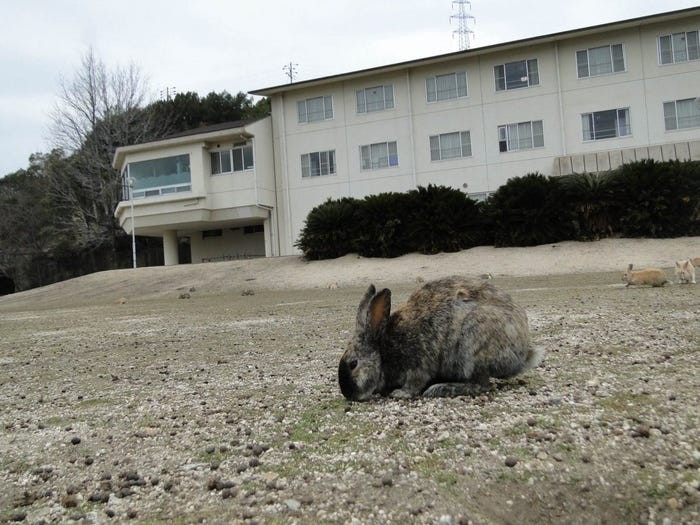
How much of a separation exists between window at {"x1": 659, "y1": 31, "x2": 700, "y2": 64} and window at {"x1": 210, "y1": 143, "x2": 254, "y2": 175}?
75.5 ft

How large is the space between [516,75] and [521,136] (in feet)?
11.1

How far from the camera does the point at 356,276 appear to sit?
24016 millimetres

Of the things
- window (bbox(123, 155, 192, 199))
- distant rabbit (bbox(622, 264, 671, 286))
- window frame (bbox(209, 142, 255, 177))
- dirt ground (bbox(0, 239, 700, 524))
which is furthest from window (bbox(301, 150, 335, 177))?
dirt ground (bbox(0, 239, 700, 524))

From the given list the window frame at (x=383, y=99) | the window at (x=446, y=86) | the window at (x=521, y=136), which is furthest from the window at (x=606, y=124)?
the window frame at (x=383, y=99)

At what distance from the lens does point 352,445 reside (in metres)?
3.21

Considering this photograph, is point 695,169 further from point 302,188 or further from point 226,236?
point 226,236

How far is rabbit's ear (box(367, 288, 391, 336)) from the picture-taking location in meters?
3.90

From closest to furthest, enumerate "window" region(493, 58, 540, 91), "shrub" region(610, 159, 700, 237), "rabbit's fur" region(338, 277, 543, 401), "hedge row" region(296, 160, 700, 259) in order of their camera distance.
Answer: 1. "rabbit's fur" region(338, 277, 543, 401)
2. "shrub" region(610, 159, 700, 237)
3. "hedge row" region(296, 160, 700, 259)
4. "window" region(493, 58, 540, 91)

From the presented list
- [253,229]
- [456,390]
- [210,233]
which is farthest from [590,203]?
[210,233]

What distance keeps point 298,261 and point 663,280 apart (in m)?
18.7

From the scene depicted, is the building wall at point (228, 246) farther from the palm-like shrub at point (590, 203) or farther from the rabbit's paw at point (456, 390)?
the rabbit's paw at point (456, 390)

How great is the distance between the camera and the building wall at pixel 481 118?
29822 millimetres

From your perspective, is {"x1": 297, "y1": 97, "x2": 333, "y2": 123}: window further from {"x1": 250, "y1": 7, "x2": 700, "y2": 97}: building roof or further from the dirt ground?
the dirt ground

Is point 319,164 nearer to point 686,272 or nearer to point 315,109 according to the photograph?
point 315,109
